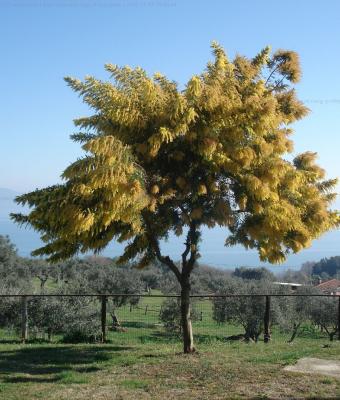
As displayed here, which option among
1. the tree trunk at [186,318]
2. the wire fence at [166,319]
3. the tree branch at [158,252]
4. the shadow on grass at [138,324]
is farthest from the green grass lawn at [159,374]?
the shadow on grass at [138,324]

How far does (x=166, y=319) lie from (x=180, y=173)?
69.7 feet

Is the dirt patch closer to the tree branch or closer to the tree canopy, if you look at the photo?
the tree canopy

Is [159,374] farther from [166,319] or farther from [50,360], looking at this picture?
[166,319]

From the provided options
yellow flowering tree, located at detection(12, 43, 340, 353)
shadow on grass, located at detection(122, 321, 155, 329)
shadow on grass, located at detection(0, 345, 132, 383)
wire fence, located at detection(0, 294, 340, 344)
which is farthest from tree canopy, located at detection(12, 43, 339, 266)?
shadow on grass, located at detection(122, 321, 155, 329)

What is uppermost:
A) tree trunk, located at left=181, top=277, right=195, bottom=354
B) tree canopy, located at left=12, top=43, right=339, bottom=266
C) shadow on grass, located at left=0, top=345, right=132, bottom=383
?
tree canopy, located at left=12, top=43, right=339, bottom=266

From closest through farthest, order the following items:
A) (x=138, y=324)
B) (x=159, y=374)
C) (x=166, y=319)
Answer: (x=159, y=374) < (x=166, y=319) < (x=138, y=324)

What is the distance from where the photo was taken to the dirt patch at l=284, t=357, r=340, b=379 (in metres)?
8.97

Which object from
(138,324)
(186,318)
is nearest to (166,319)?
(138,324)

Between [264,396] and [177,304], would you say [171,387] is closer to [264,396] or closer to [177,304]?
[264,396]

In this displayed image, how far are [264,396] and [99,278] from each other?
3421cm

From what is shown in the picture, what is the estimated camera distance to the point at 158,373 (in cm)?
895

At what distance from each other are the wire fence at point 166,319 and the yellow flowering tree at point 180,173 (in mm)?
5094

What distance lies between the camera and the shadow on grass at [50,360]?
938cm

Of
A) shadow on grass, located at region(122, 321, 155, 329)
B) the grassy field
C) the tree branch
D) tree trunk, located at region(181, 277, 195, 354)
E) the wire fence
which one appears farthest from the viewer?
shadow on grass, located at region(122, 321, 155, 329)
